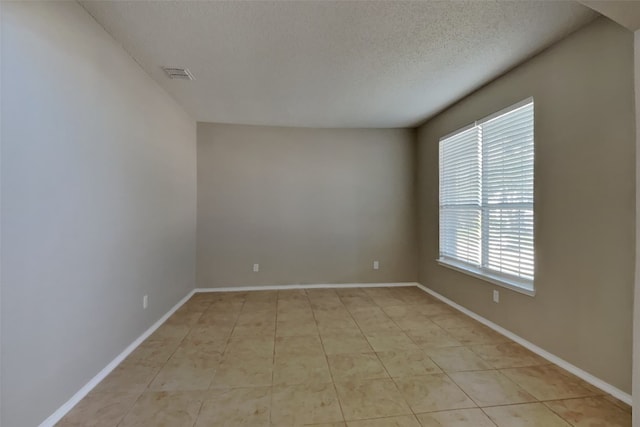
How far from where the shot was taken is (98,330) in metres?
1.95

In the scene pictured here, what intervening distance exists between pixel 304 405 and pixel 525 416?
1292 millimetres

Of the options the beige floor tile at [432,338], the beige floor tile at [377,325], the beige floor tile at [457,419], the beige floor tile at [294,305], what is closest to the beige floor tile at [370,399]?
the beige floor tile at [457,419]

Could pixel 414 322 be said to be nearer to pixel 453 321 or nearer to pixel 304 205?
pixel 453 321

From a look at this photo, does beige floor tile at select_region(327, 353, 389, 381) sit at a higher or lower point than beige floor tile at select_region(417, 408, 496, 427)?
higher

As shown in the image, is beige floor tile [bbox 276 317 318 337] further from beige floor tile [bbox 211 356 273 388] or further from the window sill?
the window sill

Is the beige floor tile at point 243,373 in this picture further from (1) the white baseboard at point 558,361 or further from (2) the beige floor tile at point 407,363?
(1) the white baseboard at point 558,361

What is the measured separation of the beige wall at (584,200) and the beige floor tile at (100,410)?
9.99ft

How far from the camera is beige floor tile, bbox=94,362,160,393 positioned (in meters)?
1.87

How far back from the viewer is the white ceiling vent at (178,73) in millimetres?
2490

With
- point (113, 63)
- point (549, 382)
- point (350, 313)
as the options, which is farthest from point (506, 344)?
point (113, 63)

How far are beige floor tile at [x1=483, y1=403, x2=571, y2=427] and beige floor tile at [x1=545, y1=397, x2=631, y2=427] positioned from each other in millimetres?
62

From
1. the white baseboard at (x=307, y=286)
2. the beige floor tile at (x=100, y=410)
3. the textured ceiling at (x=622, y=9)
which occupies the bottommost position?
the beige floor tile at (x=100, y=410)

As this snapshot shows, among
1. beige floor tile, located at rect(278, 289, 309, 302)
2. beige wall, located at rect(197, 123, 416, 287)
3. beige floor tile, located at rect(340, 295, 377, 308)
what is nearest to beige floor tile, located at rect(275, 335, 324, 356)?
beige floor tile, located at rect(340, 295, 377, 308)

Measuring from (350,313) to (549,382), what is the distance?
1821 mm
